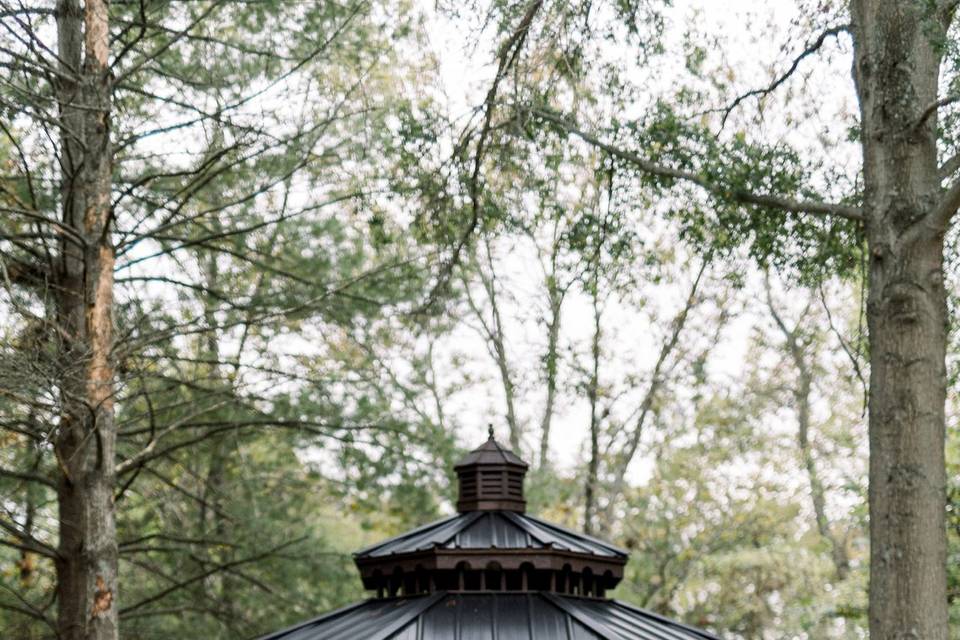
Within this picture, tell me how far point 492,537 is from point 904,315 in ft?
13.0

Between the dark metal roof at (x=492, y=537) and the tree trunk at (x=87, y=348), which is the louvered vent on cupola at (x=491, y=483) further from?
the tree trunk at (x=87, y=348)

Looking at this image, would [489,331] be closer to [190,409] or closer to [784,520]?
[784,520]

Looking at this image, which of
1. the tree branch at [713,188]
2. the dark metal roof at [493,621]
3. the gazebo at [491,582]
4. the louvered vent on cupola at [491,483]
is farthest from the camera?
the louvered vent on cupola at [491,483]

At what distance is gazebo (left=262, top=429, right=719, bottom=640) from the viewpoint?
1009 centimetres

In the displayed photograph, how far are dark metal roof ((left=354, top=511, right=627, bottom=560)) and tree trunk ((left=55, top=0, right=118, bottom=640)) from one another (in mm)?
2234

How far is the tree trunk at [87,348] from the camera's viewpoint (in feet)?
35.5

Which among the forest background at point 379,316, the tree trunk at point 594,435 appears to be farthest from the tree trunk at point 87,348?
the tree trunk at point 594,435

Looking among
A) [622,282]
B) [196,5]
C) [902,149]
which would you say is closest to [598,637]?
[622,282]

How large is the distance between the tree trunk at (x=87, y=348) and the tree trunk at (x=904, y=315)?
5.83m

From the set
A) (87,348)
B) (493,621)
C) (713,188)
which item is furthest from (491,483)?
(87,348)

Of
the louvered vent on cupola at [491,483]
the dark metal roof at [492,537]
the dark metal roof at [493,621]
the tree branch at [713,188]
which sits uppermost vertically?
the tree branch at [713,188]

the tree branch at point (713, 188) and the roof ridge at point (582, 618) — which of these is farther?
the roof ridge at point (582, 618)

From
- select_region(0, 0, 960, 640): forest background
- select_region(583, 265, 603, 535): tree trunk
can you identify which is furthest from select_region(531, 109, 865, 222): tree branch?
select_region(583, 265, 603, 535): tree trunk

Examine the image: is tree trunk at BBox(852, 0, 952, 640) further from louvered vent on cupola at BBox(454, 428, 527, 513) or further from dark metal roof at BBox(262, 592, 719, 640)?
louvered vent on cupola at BBox(454, 428, 527, 513)
